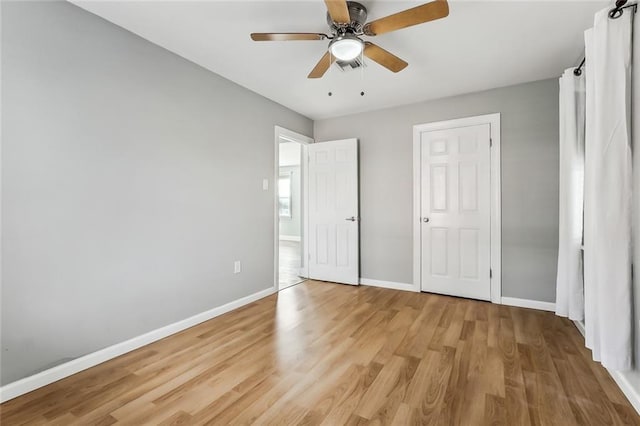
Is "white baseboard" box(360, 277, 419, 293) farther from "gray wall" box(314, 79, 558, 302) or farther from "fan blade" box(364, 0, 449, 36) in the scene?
"fan blade" box(364, 0, 449, 36)

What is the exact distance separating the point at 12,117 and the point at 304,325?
8.27ft

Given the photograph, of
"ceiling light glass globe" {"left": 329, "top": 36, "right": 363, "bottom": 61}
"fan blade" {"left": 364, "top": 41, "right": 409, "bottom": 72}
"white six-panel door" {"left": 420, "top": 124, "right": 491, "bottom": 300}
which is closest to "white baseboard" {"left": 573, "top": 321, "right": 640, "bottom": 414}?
"white six-panel door" {"left": 420, "top": 124, "right": 491, "bottom": 300}

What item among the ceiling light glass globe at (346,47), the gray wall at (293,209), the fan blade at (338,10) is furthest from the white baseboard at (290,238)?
the fan blade at (338,10)

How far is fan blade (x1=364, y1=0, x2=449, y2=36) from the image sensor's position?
5.17ft

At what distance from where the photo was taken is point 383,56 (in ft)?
7.18

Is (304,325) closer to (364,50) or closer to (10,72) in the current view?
(364,50)

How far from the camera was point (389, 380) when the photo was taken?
1860 millimetres

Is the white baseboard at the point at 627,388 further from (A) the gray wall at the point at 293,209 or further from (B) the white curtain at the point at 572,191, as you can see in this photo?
(A) the gray wall at the point at 293,209

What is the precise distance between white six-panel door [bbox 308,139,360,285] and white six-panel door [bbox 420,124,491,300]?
3.08ft

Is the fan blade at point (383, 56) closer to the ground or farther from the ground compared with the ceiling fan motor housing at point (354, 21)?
closer to the ground

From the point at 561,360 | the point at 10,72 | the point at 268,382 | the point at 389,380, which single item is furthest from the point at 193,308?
the point at 561,360

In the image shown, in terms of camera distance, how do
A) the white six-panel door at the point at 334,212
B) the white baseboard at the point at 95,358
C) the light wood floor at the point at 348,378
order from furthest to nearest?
the white six-panel door at the point at 334,212, the white baseboard at the point at 95,358, the light wood floor at the point at 348,378

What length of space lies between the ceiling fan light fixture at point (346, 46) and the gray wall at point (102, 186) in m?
1.51

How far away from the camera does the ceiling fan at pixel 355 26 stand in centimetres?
163
